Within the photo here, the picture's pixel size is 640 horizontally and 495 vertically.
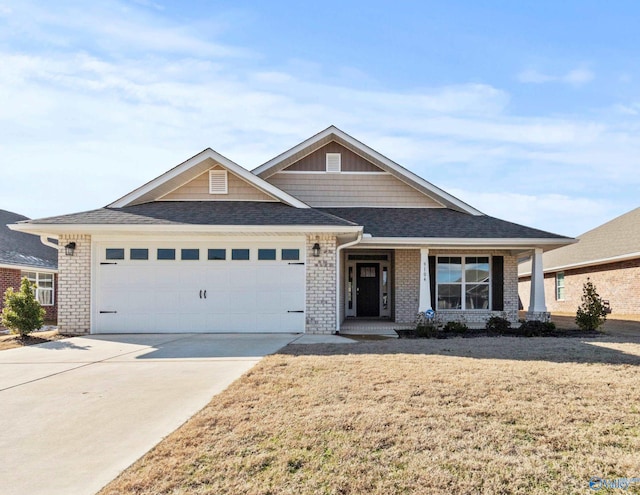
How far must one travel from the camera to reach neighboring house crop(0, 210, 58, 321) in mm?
18469

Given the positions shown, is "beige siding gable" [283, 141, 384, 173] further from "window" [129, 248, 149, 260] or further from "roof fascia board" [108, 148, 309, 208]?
"window" [129, 248, 149, 260]

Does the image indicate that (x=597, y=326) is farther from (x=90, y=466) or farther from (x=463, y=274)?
(x=90, y=466)

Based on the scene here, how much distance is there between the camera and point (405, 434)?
429 centimetres

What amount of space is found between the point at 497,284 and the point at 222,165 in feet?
30.8

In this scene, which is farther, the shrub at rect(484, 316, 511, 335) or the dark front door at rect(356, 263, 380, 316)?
the dark front door at rect(356, 263, 380, 316)

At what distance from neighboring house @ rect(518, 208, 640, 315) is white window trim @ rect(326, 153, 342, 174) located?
12.6 m

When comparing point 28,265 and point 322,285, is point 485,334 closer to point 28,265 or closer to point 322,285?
point 322,285

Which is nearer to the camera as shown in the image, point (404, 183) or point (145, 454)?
point (145, 454)

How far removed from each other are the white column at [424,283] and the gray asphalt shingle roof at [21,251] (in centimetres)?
1497

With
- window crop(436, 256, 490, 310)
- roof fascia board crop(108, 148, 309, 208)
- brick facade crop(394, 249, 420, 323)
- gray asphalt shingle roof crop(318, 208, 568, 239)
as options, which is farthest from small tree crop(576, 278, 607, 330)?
roof fascia board crop(108, 148, 309, 208)

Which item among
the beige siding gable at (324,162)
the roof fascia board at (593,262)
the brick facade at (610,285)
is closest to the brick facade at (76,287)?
the beige siding gable at (324,162)

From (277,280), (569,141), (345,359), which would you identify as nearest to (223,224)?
(277,280)

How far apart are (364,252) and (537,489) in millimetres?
13839

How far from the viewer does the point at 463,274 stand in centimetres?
1587
